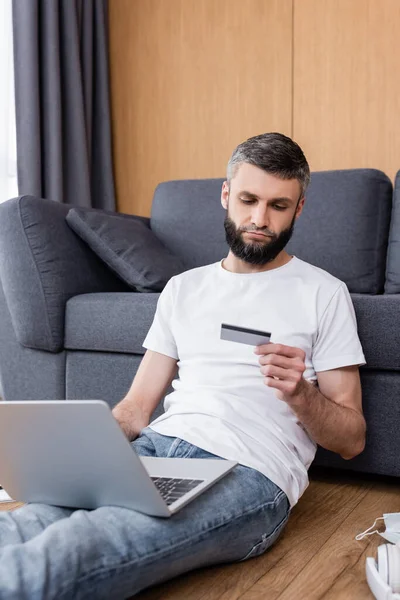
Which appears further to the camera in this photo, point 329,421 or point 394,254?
point 394,254

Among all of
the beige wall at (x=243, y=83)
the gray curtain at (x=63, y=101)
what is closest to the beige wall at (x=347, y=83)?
the beige wall at (x=243, y=83)

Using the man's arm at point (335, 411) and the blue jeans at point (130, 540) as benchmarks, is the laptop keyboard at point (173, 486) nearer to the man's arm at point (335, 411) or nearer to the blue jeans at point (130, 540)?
the blue jeans at point (130, 540)

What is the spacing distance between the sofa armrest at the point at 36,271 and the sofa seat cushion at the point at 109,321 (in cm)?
5

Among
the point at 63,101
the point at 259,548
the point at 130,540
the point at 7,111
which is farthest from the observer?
the point at 63,101

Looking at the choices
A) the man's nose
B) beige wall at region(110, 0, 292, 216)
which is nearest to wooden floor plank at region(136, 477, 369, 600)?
the man's nose

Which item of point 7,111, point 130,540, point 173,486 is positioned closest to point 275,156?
point 173,486

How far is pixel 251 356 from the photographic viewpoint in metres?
1.45

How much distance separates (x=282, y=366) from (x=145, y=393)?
1.48 feet

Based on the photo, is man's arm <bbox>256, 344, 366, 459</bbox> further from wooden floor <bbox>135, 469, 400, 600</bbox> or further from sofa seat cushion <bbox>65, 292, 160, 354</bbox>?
sofa seat cushion <bbox>65, 292, 160, 354</bbox>

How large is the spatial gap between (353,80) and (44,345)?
1840 mm

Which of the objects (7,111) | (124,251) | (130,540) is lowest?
(130,540)

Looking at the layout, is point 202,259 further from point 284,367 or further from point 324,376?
point 284,367

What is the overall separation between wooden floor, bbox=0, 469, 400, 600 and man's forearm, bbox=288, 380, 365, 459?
0.59ft

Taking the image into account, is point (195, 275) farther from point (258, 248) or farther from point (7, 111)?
point (7, 111)
